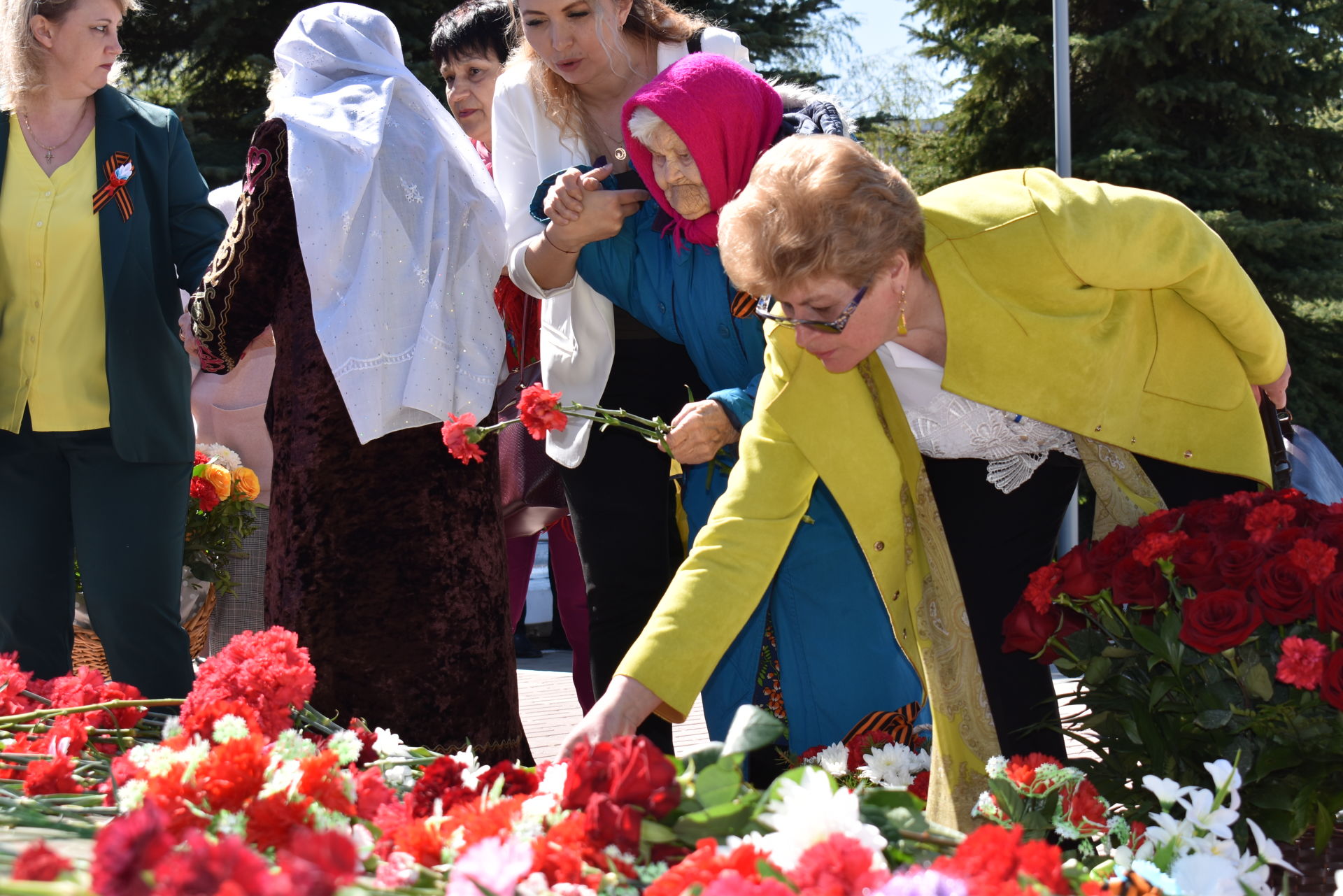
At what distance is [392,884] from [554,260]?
6.38 ft

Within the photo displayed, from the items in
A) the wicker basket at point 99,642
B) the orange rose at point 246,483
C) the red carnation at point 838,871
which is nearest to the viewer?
the red carnation at point 838,871

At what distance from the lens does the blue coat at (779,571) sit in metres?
2.78

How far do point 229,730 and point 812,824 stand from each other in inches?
22.8

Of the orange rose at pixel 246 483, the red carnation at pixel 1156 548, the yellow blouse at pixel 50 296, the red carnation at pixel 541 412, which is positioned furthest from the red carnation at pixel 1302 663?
the orange rose at pixel 246 483

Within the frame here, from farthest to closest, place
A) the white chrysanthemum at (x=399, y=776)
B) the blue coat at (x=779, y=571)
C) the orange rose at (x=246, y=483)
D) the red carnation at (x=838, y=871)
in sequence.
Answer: the orange rose at (x=246, y=483) → the blue coat at (x=779, y=571) → the white chrysanthemum at (x=399, y=776) → the red carnation at (x=838, y=871)

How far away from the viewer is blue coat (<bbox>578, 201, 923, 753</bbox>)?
278 cm

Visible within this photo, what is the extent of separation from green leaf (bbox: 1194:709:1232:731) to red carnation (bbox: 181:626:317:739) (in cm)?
112

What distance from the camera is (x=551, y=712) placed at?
224 inches

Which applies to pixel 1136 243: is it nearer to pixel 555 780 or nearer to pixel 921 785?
pixel 921 785

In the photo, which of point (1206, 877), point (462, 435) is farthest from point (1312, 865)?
point (462, 435)

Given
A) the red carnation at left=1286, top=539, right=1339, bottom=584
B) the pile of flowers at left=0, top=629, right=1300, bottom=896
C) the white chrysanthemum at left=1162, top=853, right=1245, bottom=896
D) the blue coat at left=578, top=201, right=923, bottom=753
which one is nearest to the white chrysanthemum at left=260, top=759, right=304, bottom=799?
the pile of flowers at left=0, top=629, right=1300, bottom=896

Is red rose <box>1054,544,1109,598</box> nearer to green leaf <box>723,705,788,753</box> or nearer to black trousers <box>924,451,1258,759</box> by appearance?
black trousers <box>924,451,1258,759</box>

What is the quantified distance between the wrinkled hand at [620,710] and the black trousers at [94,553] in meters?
1.67

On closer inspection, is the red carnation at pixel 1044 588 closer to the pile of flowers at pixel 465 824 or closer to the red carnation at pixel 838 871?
the pile of flowers at pixel 465 824
